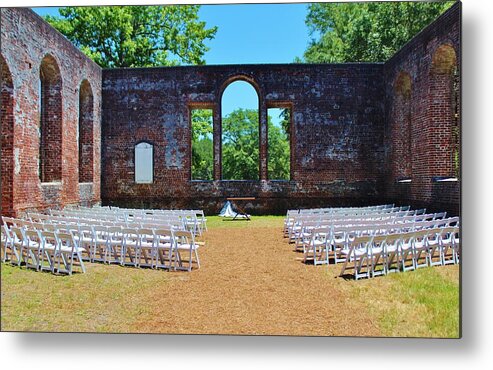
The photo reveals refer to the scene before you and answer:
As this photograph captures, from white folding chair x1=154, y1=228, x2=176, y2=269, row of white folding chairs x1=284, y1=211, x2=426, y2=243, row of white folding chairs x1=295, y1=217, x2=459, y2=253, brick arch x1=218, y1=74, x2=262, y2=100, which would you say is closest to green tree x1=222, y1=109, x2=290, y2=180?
brick arch x1=218, y1=74, x2=262, y2=100

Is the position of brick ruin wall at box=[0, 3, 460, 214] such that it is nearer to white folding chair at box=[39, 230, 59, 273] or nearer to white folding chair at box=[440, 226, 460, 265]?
white folding chair at box=[39, 230, 59, 273]

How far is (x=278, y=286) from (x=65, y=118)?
9180mm

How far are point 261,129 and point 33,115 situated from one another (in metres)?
9.66

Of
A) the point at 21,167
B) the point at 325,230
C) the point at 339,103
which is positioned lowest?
the point at 325,230

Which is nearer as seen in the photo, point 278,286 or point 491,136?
point 491,136

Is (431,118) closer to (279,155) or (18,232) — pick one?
(18,232)

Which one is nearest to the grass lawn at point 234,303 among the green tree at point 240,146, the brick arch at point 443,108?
the brick arch at point 443,108

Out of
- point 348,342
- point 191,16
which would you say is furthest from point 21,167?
point 348,342

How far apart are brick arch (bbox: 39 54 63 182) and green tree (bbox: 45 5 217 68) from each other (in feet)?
3.76

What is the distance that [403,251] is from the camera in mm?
6746

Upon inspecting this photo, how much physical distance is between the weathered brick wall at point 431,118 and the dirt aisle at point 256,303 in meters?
3.57

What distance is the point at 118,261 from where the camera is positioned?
785 cm

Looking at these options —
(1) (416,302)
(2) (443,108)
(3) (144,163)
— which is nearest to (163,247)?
(1) (416,302)

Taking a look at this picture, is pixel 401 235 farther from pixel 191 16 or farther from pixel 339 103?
pixel 339 103
